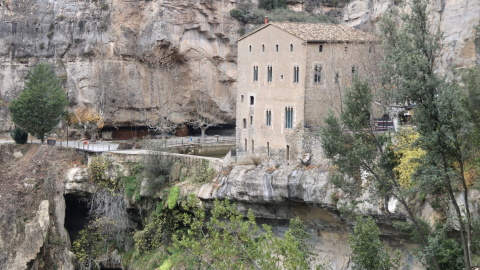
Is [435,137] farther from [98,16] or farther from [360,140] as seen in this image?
[98,16]

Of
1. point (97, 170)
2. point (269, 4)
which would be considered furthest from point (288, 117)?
point (269, 4)

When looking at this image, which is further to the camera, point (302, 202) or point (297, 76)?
point (297, 76)

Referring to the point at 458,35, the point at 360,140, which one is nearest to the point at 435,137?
the point at 360,140

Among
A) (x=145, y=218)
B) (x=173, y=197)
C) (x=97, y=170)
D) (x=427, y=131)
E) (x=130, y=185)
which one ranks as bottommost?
(x=145, y=218)

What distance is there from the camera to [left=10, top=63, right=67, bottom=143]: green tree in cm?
4603

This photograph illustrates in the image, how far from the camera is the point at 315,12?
2419 inches

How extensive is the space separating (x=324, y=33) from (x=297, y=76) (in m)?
3.55

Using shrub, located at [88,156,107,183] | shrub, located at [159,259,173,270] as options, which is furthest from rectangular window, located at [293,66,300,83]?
shrub, located at [88,156,107,183]

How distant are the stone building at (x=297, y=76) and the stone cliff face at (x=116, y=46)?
17069 millimetres

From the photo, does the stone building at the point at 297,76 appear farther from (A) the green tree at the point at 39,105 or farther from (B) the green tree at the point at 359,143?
(A) the green tree at the point at 39,105

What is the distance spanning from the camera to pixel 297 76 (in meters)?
36.0

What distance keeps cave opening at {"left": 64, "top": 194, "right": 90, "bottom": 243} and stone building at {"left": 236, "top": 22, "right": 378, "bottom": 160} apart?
1625 centimetres

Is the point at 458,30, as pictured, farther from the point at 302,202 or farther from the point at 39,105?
the point at 39,105

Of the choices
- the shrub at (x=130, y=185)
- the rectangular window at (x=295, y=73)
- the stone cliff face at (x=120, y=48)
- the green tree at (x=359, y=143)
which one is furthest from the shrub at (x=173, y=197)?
the stone cliff face at (x=120, y=48)
